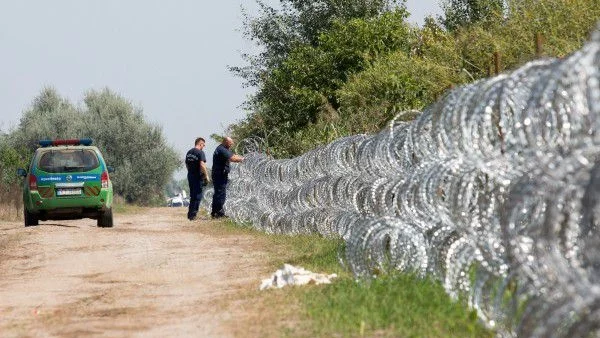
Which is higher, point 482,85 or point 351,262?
point 482,85

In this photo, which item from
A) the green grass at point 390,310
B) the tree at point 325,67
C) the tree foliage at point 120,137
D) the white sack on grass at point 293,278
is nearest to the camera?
the green grass at point 390,310

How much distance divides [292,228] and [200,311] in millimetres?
11139

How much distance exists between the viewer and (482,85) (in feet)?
30.2

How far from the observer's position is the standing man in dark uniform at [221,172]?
101ft

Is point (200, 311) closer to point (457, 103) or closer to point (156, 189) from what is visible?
point (457, 103)

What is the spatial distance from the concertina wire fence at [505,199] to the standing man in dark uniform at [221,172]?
12.9 metres

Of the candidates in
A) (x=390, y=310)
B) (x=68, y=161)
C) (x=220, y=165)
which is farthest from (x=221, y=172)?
(x=390, y=310)

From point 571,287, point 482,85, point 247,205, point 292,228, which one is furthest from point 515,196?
point 247,205

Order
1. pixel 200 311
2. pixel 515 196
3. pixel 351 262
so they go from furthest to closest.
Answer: pixel 351 262
pixel 200 311
pixel 515 196

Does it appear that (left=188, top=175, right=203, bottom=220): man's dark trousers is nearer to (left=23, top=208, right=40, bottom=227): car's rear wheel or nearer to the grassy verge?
(left=23, top=208, right=40, bottom=227): car's rear wheel

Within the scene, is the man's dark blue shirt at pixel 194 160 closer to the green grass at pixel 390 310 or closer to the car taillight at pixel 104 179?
the car taillight at pixel 104 179

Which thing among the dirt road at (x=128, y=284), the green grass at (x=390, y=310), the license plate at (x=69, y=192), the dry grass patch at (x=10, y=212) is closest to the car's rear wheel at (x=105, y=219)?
the license plate at (x=69, y=192)

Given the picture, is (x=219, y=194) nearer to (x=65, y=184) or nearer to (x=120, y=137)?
(x=65, y=184)

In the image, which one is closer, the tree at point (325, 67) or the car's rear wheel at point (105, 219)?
the car's rear wheel at point (105, 219)
